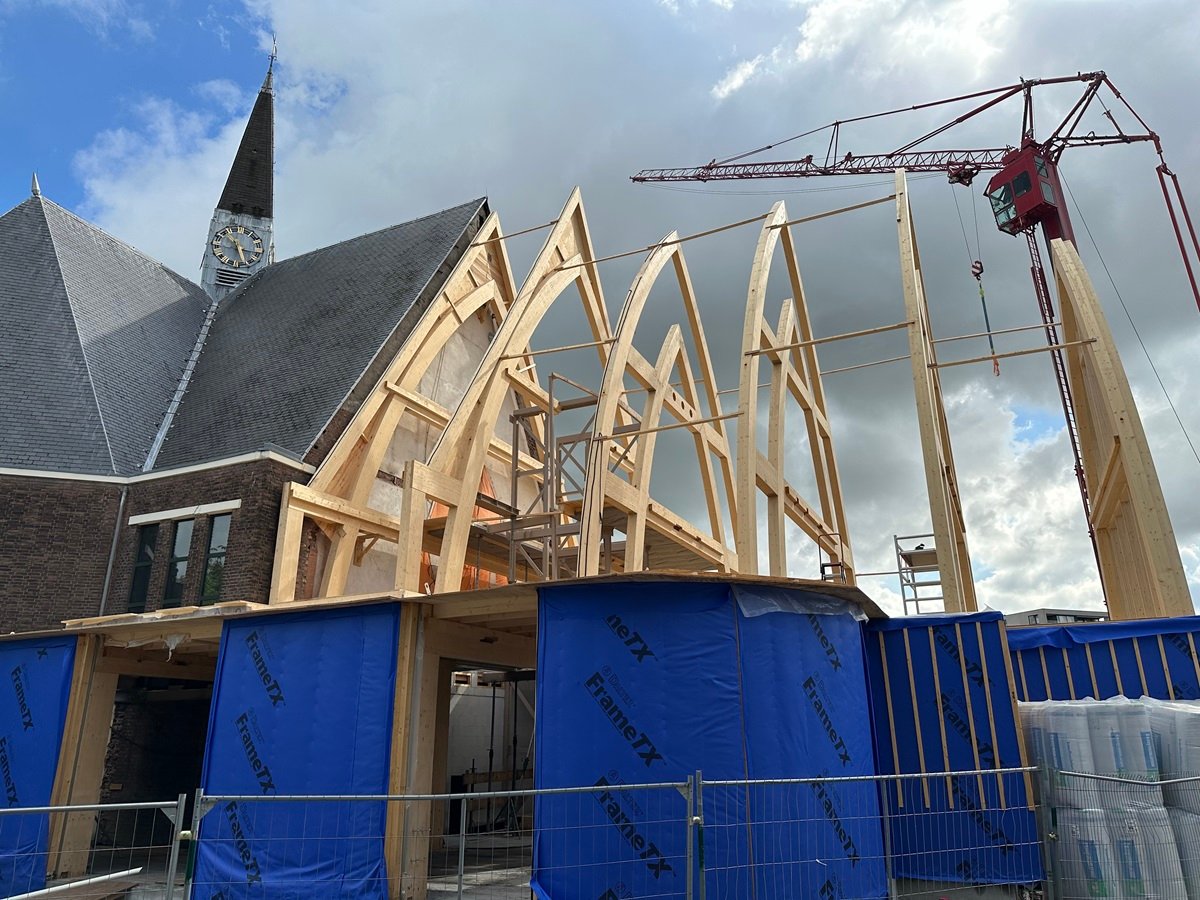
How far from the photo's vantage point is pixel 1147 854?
933 cm

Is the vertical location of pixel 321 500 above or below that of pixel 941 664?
above

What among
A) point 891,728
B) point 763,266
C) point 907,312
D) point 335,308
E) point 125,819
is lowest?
point 125,819

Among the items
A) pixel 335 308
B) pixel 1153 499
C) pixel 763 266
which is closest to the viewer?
pixel 1153 499

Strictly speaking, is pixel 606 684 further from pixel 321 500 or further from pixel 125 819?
pixel 125 819

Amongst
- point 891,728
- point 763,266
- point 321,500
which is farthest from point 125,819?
point 763,266

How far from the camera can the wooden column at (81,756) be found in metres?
14.6

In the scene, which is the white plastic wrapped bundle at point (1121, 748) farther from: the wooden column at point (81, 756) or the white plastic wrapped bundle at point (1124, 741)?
the wooden column at point (81, 756)

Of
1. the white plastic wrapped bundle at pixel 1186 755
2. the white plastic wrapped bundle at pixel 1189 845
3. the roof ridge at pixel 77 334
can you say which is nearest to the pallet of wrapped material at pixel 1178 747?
the white plastic wrapped bundle at pixel 1186 755

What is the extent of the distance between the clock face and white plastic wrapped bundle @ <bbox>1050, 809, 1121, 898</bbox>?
34.4 meters

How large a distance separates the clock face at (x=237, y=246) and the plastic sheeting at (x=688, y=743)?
29770 millimetres

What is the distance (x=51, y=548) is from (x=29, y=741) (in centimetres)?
622

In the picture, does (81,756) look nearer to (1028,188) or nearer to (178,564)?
(178,564)

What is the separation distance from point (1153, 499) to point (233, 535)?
686 inches

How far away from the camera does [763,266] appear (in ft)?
58.5
